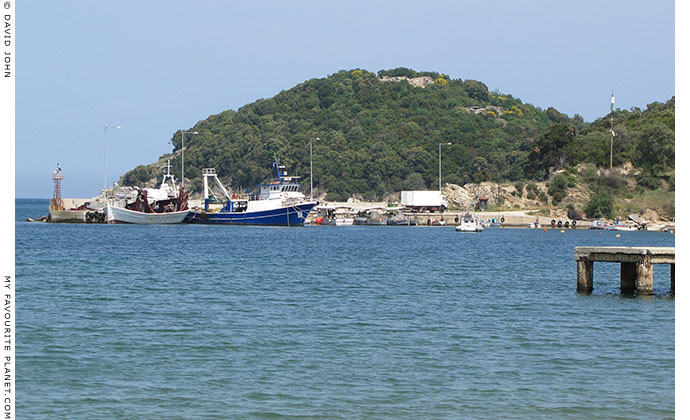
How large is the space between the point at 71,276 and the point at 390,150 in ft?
453

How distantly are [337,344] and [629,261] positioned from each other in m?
15.6

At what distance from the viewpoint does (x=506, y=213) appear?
128 m

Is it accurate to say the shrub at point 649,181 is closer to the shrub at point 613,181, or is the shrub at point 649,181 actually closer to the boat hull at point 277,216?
the shrub at point 613,181

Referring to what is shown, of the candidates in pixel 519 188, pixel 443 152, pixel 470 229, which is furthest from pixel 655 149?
pixel 443 152

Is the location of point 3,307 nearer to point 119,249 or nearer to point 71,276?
point 71,276

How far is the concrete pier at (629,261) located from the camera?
34.1 m

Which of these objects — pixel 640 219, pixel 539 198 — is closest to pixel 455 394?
pixel 640 219

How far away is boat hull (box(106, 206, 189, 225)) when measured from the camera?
4673 inches

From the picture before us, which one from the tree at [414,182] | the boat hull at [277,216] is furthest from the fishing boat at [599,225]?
the tree at [414,182]

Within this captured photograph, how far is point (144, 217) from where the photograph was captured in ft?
391

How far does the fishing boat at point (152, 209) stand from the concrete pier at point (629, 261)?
87697 millimetres

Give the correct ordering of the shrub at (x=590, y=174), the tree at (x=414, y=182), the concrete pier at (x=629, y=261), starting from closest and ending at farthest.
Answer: the concrete pier at (x=629, y=261) → the shrub at (x=590, y=174) → the tree at (x=414, y=182)

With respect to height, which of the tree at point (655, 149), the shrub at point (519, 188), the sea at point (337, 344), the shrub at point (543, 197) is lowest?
the sea at point (337, 344)

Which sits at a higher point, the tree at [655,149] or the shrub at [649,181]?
the tree at [655,149]
